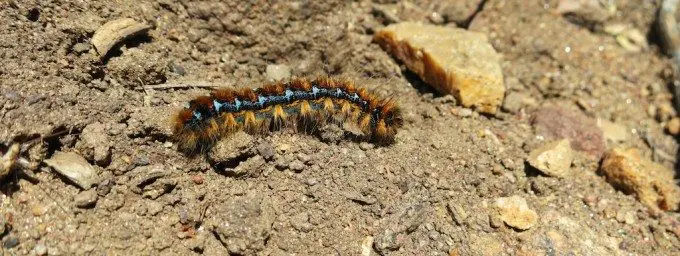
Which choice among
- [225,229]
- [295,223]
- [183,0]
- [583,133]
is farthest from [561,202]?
[183,0]

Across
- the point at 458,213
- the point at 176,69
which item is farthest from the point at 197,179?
the point at 458,213

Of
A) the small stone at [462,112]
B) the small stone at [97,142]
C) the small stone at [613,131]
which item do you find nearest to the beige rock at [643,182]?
the small stone at [613,131]

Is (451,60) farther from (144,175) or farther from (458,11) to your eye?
(144,175)

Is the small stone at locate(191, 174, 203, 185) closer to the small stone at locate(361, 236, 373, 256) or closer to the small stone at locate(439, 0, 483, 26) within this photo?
the small stone at locate(361, 236, 373, 256)

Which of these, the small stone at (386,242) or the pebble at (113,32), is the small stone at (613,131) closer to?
the small stone at (386,242)

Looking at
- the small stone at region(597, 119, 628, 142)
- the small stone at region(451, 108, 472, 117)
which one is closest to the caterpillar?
the small stone at region(451, 108, 472, 117)
